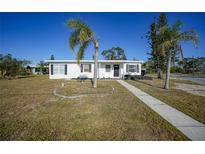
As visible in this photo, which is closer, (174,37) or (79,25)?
(79,25)

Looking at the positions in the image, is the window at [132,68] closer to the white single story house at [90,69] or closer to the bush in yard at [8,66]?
the white single story house at [90,69]

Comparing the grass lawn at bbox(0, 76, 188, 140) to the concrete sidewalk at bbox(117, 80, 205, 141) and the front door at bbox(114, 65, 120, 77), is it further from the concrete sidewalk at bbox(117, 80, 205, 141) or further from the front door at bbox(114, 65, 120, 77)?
the front door at bbox(114, 65, 120, 77)

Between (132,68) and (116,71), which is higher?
(132,68)

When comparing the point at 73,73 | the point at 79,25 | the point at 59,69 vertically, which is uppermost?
the point at 79,25

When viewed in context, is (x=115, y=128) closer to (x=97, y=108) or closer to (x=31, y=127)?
(x=97, y=108)

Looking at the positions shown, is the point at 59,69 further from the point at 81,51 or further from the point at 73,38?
the point at 73,38

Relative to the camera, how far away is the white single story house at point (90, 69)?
18108 mm

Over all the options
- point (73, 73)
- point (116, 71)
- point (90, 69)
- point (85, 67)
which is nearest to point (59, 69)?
point (73, 73)

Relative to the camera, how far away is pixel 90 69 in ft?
60.1

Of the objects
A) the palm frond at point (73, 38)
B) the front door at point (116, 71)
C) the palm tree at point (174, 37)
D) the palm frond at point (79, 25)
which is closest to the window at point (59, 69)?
the front door at point (116, 71)

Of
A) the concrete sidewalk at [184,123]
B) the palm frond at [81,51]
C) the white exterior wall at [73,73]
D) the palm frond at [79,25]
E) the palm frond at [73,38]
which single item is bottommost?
the concrete sidewalk at [184,123]

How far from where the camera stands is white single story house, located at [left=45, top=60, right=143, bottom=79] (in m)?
18.1

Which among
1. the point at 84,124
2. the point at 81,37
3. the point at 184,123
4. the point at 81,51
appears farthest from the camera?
the point at 81,51
